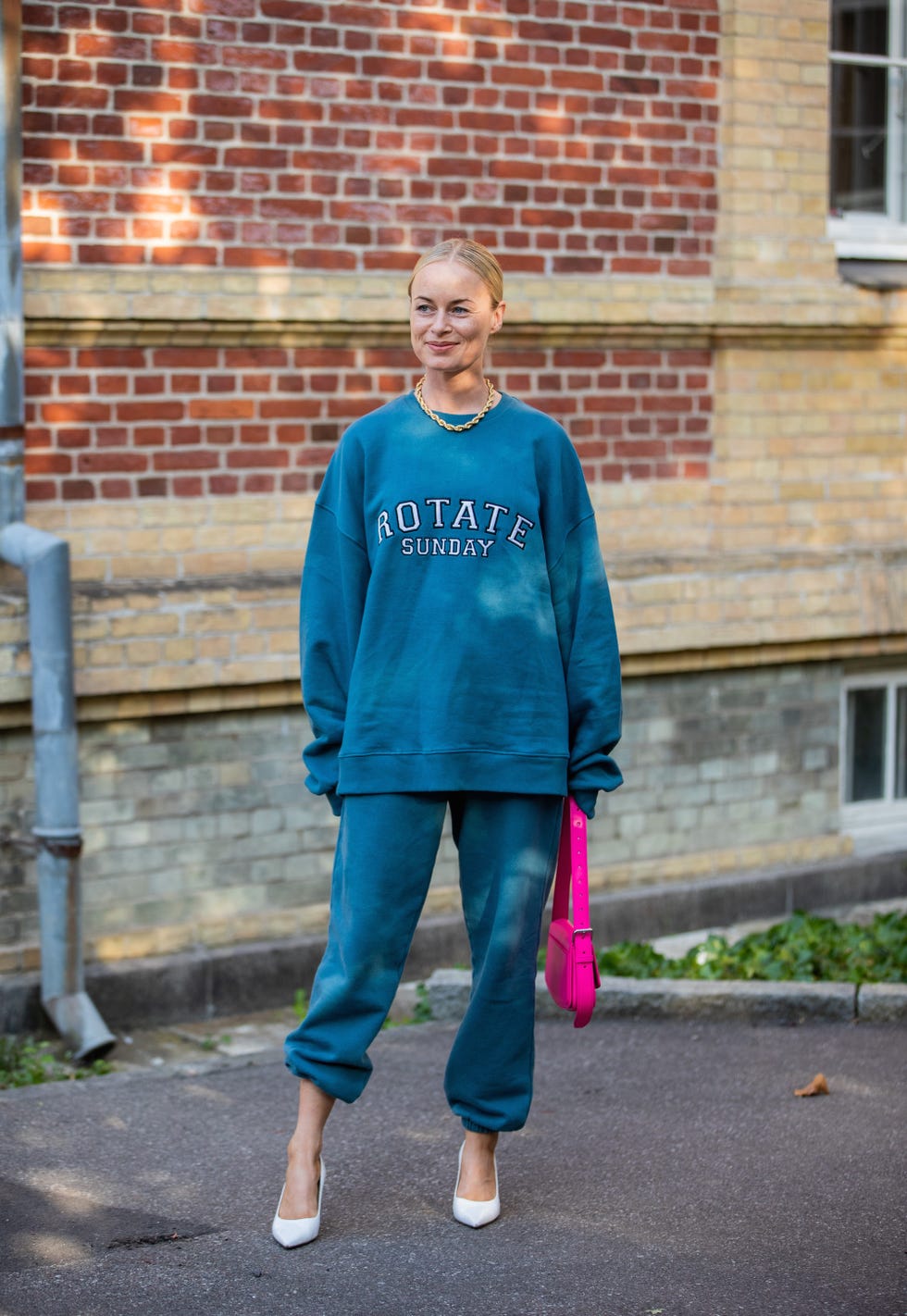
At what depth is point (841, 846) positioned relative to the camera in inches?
281

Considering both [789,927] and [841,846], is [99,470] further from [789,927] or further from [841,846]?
[841,846]

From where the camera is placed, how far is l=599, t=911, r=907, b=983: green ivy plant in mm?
5520

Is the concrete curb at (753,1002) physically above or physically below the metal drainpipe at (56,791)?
below

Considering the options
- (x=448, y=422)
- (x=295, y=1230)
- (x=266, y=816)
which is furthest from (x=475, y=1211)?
(x=266, y=816)

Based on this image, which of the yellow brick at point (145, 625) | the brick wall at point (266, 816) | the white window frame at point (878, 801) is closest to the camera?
the yellow brick at point (145, 625)

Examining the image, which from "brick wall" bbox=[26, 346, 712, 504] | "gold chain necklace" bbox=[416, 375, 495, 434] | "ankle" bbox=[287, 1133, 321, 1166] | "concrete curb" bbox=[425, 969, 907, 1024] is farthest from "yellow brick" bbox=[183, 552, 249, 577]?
"ankle" bbox=[287, 1133, 321, 1166]

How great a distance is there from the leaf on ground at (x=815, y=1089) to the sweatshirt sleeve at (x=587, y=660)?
145cm

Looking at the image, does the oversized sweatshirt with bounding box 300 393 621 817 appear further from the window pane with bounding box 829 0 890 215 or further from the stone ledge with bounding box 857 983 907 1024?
the window pane with bounding box 829 0 890 215

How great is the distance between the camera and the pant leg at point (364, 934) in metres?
3.42

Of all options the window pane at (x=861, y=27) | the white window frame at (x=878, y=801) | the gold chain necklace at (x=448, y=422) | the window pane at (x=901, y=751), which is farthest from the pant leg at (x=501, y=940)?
the window pane at (x=861, y=27)

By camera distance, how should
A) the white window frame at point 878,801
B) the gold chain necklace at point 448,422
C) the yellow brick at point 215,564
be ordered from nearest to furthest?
the gold chain necklace at point 448,422 < the yellow brick at point 215,564 < the white window frame at point 878,801

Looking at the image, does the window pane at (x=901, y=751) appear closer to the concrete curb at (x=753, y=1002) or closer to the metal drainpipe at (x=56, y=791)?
the concrete curb at (x=753, y=1002)

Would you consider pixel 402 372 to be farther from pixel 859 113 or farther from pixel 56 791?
pixel 859 113

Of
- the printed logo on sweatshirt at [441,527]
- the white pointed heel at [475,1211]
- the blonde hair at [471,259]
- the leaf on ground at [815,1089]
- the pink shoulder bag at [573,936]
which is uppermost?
the blonde hair at [471,259]
